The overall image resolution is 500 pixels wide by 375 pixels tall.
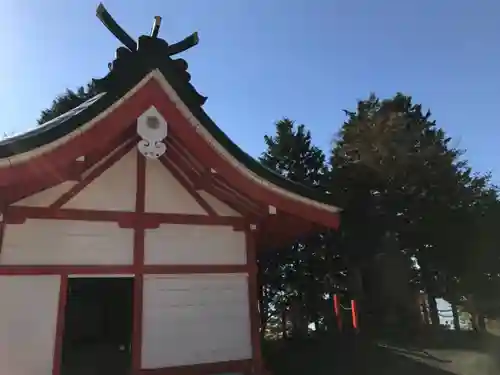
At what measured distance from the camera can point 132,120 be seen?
499 centimetres

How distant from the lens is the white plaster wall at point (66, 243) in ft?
16.0

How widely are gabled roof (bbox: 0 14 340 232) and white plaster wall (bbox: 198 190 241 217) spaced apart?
783mm

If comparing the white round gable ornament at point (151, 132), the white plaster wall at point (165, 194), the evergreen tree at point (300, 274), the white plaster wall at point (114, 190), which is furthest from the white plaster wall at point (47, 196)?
the evergreen tree at point (300, 274)

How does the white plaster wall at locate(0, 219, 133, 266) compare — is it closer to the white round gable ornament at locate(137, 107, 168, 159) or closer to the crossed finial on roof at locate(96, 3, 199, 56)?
the white round gable ornament at locate(137, 107, 168, 159)

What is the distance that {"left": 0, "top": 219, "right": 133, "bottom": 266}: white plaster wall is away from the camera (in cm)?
488

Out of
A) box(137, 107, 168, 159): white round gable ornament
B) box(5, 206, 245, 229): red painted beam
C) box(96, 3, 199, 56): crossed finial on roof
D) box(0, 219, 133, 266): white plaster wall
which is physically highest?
box(96, 3, 199, 56): crossed finial on roof

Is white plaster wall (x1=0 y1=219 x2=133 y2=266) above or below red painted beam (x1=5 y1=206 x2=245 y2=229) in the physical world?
below

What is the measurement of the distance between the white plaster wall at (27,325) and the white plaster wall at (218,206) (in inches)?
89.2

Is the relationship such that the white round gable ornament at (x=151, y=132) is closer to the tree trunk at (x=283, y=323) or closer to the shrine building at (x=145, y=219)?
the shrine building at (x=145, y=219)

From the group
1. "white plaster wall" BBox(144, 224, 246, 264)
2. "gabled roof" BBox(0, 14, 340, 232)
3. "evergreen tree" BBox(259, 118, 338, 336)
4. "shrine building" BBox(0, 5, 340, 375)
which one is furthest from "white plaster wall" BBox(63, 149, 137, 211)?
"evergreen tree" BBox(259, 118, 338, 336)

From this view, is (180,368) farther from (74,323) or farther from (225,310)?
(74,323)

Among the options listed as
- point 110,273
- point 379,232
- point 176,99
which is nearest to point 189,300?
point 110,273

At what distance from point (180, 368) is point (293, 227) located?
2.59m

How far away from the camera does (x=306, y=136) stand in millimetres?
12625
